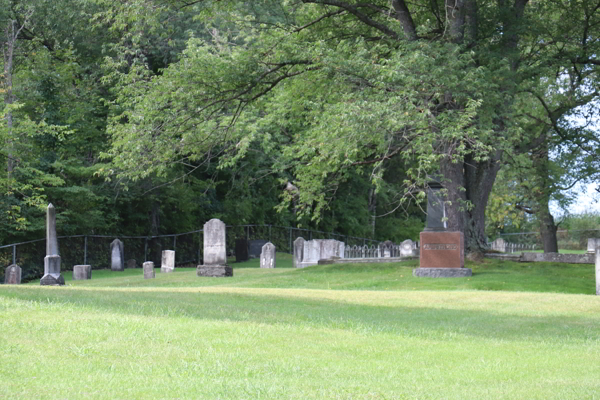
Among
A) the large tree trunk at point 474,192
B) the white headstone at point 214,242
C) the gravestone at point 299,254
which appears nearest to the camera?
the large tree trunk at point 474,192

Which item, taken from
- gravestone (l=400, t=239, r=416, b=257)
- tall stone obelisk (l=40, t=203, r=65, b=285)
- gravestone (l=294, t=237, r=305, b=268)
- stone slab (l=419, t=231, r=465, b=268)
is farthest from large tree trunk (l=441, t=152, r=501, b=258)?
tall stone obelisk (l=40, t=203, r=65, b=285)

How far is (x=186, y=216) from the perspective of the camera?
38250 mm

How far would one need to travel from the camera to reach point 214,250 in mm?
24453

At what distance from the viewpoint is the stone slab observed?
22188 millimetres

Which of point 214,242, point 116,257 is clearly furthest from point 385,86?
point 116,257

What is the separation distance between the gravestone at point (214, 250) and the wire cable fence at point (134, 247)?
26.8ft

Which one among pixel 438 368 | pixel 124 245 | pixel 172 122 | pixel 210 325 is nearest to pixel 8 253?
pixel 124 245

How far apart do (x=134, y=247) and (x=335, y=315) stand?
24.6 metres

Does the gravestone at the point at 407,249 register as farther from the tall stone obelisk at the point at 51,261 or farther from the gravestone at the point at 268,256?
the tall stone obelisk at the point at 51,261

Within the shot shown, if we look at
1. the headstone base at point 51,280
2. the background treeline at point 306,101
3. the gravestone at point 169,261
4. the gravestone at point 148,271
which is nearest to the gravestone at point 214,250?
the gravestone at point 148,271

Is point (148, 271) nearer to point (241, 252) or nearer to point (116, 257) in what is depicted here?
point (116, 257)

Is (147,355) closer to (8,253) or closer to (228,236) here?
(8,253)

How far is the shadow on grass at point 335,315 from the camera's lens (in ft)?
34.7

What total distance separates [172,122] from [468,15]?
973 centimetres
